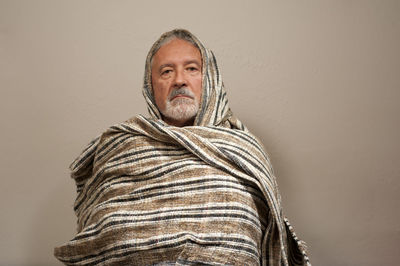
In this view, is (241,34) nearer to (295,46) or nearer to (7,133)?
(295,46)

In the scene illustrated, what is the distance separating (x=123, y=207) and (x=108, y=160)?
0.57 ft

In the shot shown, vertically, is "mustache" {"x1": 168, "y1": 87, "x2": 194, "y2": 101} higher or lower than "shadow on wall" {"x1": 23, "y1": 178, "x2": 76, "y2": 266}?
higher

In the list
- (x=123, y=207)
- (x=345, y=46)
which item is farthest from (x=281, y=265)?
(x=345, y=46)

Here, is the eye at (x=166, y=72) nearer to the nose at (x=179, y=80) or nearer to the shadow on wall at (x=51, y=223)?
the nose at (x=179, y=80)

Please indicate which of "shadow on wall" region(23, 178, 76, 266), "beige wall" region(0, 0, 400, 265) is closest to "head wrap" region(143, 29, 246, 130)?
"beige wall" region(0, 0, 400, 265)

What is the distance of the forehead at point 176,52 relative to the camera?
148 centimetres

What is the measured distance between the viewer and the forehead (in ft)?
4.86

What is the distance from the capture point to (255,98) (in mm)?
1847

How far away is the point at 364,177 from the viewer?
1.76m

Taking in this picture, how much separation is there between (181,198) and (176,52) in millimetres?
513

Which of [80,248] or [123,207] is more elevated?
[123,207]

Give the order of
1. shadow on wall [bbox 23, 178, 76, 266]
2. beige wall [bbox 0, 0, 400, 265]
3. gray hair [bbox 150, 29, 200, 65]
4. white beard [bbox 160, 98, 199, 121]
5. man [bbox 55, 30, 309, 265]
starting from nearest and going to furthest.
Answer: man [bbox 55, 30, 309, 265]
white beard [bbox 160, 98, 199, 121]
gray hair [bbox 150, 29, 200, 65]
beige wall [bbox 0, 0, 400, 265]
shadow on wall [bbox 23, 178, 76, 266]

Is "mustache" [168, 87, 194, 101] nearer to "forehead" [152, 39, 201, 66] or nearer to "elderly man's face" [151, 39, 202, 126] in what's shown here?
"elderly man's face" [151, 39, 202, 126]

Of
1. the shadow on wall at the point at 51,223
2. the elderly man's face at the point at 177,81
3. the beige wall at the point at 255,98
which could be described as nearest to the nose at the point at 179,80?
the elderly man's face at the point at 177,81
